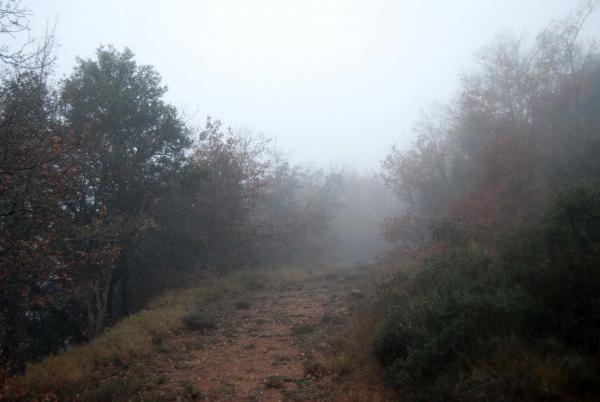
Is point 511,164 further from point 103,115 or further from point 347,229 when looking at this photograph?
point 347,229

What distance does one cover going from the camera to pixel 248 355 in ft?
27.7

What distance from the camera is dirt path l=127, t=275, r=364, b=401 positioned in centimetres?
641

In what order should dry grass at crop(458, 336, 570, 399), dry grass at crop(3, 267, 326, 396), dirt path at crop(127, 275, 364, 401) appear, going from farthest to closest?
dry grass at crop(3, 267, 326, 396)
dirt path at crop(127, 275, 364, 401)
dry grass at crop(458, 336, 570, 399)

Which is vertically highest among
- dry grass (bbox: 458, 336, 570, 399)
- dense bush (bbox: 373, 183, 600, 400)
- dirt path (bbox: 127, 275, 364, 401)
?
dense bush (bbox: 373, 183, 600, 400)

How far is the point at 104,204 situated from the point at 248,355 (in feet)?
26.0

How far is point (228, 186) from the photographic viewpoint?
19828 mm

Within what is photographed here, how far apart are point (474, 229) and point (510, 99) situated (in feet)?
38.5

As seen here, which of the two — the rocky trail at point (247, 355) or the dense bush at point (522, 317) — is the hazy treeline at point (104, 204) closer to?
the rocky trail at point (247, 355)

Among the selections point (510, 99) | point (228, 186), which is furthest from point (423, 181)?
point (228, 186)

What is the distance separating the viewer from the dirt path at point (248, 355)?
21.0 ft

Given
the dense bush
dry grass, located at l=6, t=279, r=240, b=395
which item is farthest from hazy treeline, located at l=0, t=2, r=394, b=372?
the dense bush

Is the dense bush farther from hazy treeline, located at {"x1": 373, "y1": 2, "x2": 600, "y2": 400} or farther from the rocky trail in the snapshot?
the rocky trail

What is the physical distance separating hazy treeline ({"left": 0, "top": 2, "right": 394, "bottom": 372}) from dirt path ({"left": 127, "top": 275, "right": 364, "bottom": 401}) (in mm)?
2523

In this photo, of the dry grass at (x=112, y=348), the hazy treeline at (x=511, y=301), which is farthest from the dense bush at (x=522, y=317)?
the dry grass at (x=112, y=348)
